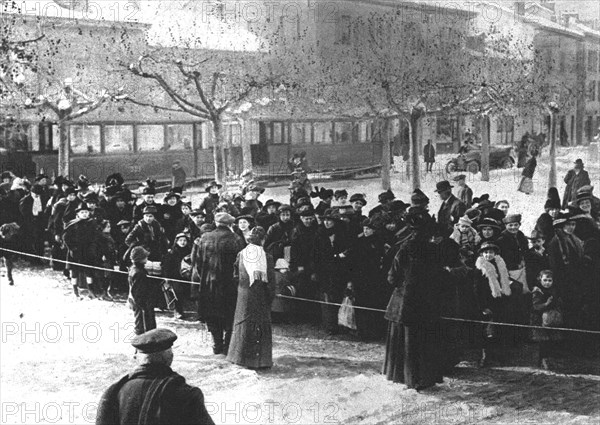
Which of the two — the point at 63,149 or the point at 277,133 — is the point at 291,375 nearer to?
the point at 277,133

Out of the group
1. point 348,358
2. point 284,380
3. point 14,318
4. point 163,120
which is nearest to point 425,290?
point 348,358

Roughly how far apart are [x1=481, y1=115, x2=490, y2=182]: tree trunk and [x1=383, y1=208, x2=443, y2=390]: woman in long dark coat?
512 mm

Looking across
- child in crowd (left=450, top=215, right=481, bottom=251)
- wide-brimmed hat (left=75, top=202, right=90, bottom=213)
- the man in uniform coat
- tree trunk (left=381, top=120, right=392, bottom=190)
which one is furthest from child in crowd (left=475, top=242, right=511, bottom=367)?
wide-brimmed hat (left=75, top=202, right=90, bottom=213)

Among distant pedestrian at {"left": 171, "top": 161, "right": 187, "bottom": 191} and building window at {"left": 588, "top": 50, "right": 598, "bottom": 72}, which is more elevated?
building window at {"left": 588, "top": 50, "right": 598, "bottom": 72}

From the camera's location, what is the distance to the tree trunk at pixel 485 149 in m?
5.46

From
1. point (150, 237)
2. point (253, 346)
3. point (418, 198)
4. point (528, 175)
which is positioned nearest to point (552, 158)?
point (528, 175)

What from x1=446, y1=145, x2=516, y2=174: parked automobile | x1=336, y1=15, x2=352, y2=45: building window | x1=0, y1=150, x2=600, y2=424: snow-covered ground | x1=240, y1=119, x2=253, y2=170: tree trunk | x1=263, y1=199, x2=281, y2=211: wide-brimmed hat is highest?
x1=336, y1=15, x2=352, y2=45: building window

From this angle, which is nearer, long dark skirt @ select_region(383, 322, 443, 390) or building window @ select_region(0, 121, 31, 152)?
long dark skirt @ select_region(383, 322, 443, 390)

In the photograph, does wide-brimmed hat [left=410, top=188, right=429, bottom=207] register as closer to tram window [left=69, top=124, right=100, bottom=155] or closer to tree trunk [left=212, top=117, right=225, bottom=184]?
tree trunk [left=212, top=117, right=225, bottom=184]

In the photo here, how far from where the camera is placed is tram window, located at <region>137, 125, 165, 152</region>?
212 inches

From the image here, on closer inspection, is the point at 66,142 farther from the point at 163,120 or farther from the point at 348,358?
the point at 348,358

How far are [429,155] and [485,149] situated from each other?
14.9 inches

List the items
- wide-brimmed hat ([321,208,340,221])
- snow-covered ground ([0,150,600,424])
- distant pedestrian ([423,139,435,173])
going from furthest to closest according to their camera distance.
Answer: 1. wide-brimmed hat ([321,208,340,221])
2. distant pedestrian ([423,139,435,173])
3. snow-covered ground ([0,150,600,424])

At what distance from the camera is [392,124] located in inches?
215
